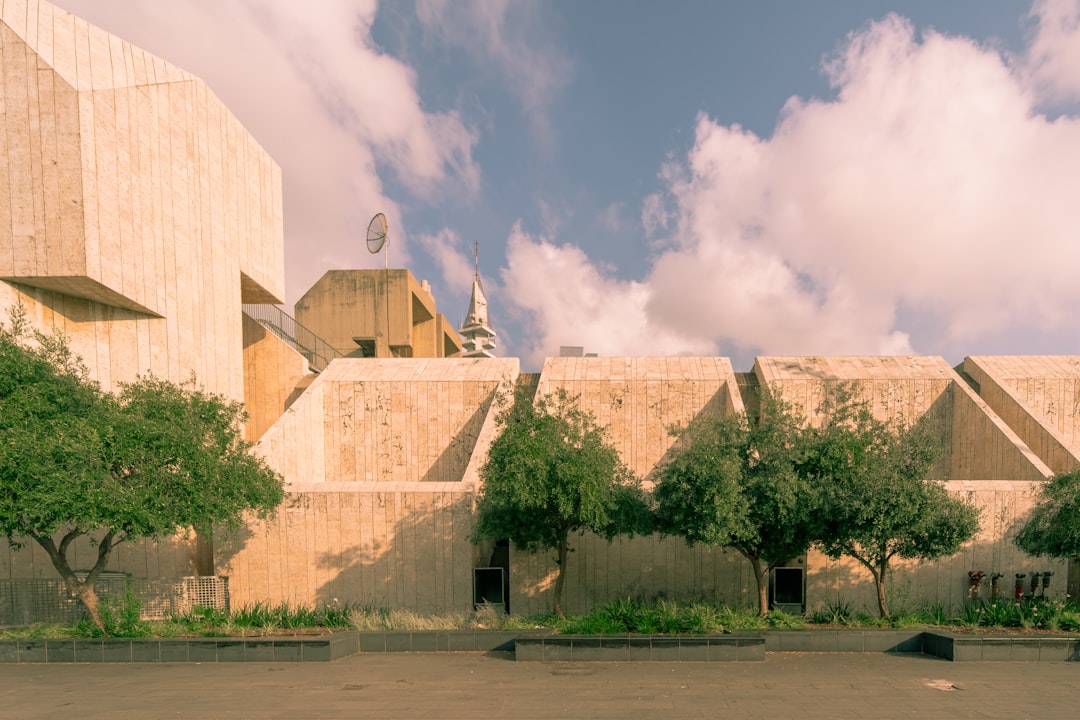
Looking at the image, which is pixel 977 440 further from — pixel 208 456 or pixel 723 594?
Answer: pixel 208 456

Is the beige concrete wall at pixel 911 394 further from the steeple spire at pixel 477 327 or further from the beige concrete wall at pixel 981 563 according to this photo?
the steeple spire at pixel 477 327

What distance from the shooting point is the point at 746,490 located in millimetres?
11297

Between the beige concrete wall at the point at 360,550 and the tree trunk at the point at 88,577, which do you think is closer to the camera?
the tree trunk at the point at 88,577

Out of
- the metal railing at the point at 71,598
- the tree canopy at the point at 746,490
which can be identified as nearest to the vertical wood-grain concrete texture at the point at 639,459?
the tree canopy at the point at 746,490

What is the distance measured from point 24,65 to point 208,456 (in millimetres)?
11819

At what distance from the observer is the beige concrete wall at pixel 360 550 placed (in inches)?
530

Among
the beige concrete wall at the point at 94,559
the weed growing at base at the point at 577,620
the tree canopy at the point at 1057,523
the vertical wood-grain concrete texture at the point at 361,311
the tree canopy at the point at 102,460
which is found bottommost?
the weed growing at base at the point at 577,620

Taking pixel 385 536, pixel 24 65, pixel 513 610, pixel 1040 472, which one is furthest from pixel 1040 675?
pixel 24 65

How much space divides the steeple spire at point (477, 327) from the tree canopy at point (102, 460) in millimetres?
59181

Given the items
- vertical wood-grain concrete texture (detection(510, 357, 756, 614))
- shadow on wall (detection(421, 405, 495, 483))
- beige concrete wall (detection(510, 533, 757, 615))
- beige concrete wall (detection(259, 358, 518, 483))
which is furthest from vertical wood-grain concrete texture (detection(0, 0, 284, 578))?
vertical wood-grain concrete texture (detection(510, 357, 756, 614))

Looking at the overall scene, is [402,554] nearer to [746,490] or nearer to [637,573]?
[637,573]

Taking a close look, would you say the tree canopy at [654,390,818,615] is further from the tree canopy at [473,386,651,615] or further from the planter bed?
the planter bed

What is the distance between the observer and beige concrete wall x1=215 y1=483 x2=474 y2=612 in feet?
44.2

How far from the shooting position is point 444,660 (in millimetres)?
10625
